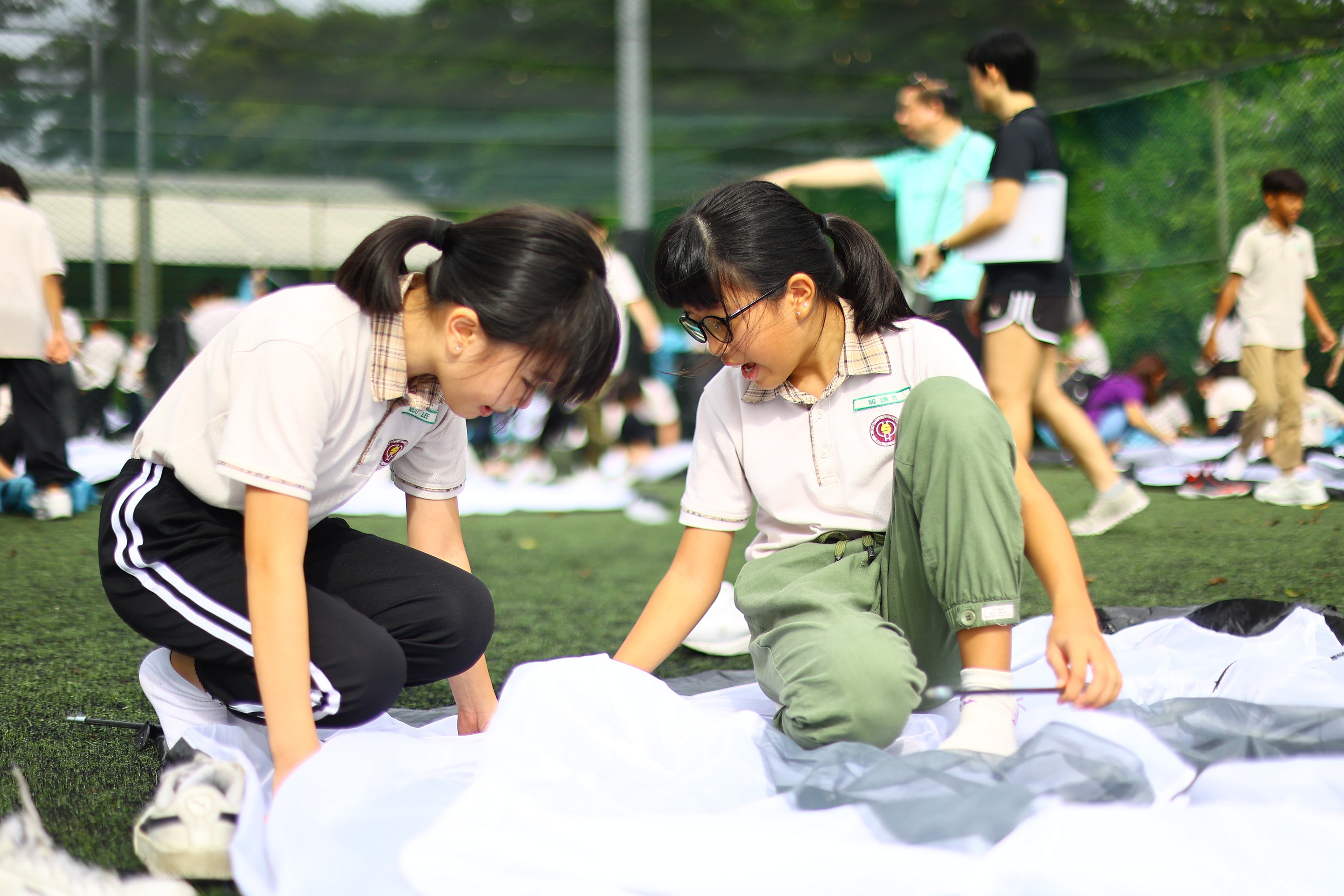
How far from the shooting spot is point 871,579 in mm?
1627

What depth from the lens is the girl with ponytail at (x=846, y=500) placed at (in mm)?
1421

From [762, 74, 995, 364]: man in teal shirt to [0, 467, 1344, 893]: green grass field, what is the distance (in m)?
1.03

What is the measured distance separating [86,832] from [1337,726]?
147 cm

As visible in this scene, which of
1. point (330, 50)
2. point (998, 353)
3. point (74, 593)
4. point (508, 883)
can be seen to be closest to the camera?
point (508, 883)

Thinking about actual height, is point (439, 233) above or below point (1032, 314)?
above

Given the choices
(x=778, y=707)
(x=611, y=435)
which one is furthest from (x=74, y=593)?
(x=611, y=435)

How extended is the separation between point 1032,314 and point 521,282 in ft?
8.08

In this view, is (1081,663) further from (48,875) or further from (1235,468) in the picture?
(1235,468)

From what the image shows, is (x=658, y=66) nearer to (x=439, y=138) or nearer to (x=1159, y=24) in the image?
(x=439, y=138)

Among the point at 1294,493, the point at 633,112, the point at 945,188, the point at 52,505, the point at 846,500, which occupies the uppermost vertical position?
the point at 633,112

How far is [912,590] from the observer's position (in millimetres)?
1560

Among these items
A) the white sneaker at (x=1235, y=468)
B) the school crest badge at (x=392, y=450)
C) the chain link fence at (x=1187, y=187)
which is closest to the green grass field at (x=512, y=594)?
the white sneaker at (x=1235, y=468)

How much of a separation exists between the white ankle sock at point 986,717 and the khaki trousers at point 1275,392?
3801 millimetres

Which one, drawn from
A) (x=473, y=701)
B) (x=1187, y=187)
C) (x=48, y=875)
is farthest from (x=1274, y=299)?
(x=48, y=875)
